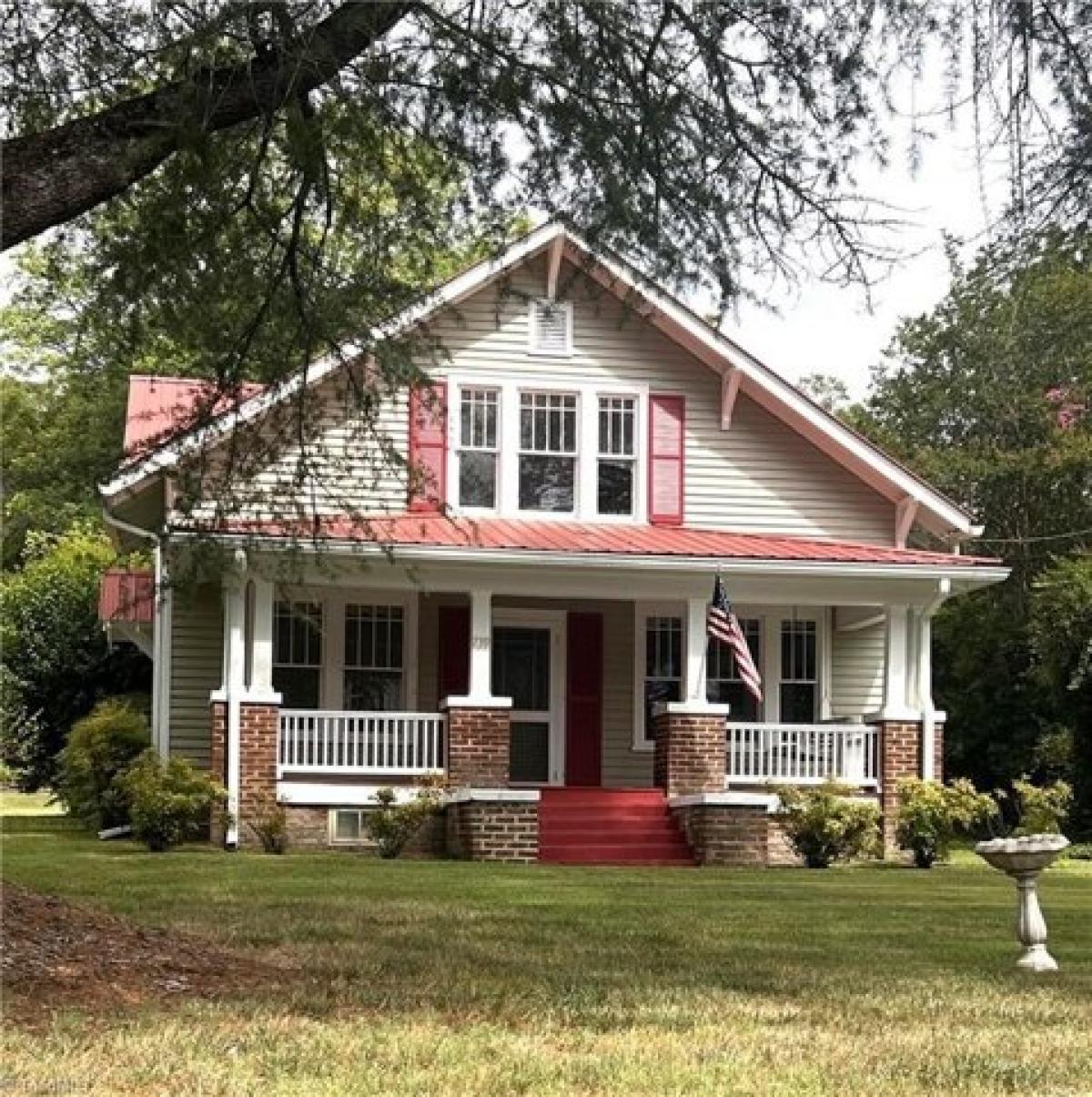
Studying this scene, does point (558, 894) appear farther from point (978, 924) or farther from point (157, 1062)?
point (157, 1062)

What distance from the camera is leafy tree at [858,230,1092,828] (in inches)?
1153

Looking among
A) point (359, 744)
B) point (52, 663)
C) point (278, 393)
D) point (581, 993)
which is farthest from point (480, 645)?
point (52, 663)

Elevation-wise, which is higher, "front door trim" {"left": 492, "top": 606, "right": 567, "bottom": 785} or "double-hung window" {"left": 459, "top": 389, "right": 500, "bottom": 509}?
"double-hung window" {"left": 459, "top": 389, "right": 500, "bottom": 509}

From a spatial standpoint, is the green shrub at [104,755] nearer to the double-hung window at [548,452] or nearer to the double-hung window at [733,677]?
the double-hung window at [548,452]

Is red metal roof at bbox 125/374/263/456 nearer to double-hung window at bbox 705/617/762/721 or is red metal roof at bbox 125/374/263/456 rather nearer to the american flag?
the american flag

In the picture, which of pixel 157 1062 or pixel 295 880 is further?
pixel 295 880

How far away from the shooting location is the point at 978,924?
11.9 metres

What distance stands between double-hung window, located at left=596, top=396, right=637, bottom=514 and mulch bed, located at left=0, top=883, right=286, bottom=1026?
453 inches

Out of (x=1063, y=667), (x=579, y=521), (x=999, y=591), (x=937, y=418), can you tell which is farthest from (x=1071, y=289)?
(x=937, y=418)

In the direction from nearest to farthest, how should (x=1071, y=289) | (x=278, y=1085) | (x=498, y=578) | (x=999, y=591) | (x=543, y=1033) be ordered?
(x=278, y=1085), (x=543, y=1033), (x=1071, y=289), (x=498, y=578), (x=999, y=591)

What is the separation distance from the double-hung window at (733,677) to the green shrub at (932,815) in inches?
100

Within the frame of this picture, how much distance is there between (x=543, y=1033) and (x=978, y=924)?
5796mm

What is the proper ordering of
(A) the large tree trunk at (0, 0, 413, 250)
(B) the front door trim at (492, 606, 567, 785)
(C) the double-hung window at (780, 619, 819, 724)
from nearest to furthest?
(A) the large tree trunk at (0, 0, 413, 250)
(B) the front door trim at (492, 606, 567, 785)
(C) the double-hung window at (780, 619, 819, 724)

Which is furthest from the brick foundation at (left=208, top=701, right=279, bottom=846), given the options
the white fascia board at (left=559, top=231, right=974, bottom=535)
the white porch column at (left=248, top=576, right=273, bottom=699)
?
the white fascia board at (left=559, top=231, right=974, bottom=535)
